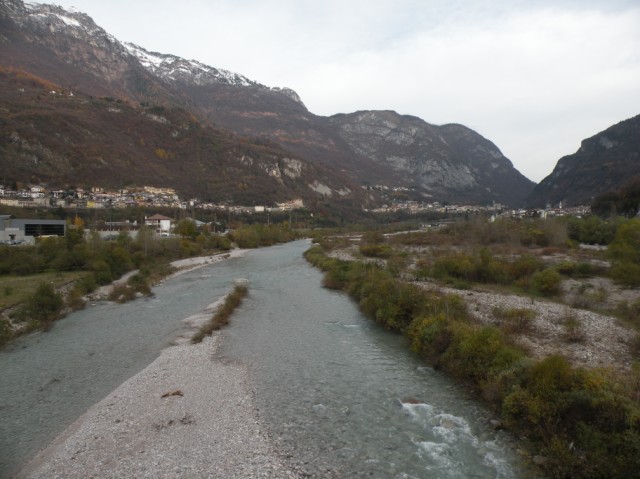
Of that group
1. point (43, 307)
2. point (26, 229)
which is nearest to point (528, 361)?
point (43, 307)

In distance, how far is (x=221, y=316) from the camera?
862 inches

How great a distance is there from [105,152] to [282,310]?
110 m

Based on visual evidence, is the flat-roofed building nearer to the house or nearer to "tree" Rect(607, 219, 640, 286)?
the house

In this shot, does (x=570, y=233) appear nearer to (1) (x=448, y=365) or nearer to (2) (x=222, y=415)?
(1) (x=448, y=365)

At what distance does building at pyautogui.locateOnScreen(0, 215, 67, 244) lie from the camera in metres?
49.3

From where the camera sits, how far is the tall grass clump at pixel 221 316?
1867cm

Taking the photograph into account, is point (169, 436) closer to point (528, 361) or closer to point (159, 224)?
point (528, 361)

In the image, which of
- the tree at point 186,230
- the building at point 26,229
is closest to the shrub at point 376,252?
the tree at point 186,230

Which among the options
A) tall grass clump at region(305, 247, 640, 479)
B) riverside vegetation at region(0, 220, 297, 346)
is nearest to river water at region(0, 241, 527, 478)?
tall grass clump at region(305, 247, 640, 479)

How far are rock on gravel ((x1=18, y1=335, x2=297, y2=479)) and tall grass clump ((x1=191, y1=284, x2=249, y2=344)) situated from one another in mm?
4854

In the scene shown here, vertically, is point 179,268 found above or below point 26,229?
below

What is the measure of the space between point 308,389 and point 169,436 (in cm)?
421

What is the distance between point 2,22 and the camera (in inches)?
7279

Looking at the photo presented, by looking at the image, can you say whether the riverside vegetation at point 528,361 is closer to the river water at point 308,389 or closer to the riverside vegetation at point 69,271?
the river water at point 308,389
